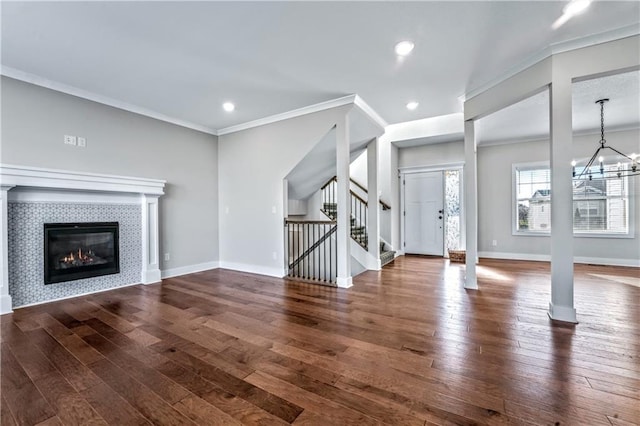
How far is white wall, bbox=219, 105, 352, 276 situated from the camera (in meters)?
4.28

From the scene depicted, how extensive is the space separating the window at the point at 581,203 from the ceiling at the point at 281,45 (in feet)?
8.43

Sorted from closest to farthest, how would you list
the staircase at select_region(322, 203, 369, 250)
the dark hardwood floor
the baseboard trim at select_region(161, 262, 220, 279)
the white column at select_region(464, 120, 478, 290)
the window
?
the dark hardwood floor < the white column at select_region(464, 120, 478, 290) < the baseboard trim at select_region(161, 262, 220, 279) < the window < the staircase at select_region(322, 203, 369, 250)

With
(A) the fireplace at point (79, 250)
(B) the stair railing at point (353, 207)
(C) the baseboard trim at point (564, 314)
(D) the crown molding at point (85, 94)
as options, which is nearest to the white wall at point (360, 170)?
(B) the stair railing at point (353, 207)

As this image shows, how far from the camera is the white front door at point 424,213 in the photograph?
622 cm

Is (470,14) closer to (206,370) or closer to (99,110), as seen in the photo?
(206,370)

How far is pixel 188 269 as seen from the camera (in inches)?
188

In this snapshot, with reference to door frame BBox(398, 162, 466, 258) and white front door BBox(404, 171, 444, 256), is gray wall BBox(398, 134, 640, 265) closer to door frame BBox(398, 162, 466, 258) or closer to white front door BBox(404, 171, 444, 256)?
door frame BBox(398, 162, 466, 258)

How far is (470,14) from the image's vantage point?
218 cm

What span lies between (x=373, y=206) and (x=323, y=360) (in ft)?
11.2

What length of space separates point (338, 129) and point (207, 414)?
344 cm

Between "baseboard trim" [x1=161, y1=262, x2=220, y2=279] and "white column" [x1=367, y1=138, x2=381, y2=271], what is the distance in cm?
297

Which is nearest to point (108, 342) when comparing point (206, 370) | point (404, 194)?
point (206, 370)

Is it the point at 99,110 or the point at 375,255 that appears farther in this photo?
the point at 375,255

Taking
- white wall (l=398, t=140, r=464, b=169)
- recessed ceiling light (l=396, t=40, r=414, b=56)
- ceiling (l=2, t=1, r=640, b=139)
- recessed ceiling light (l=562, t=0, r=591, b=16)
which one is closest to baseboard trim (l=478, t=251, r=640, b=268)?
white wall (l=398, t=140, r=464, b=169)
